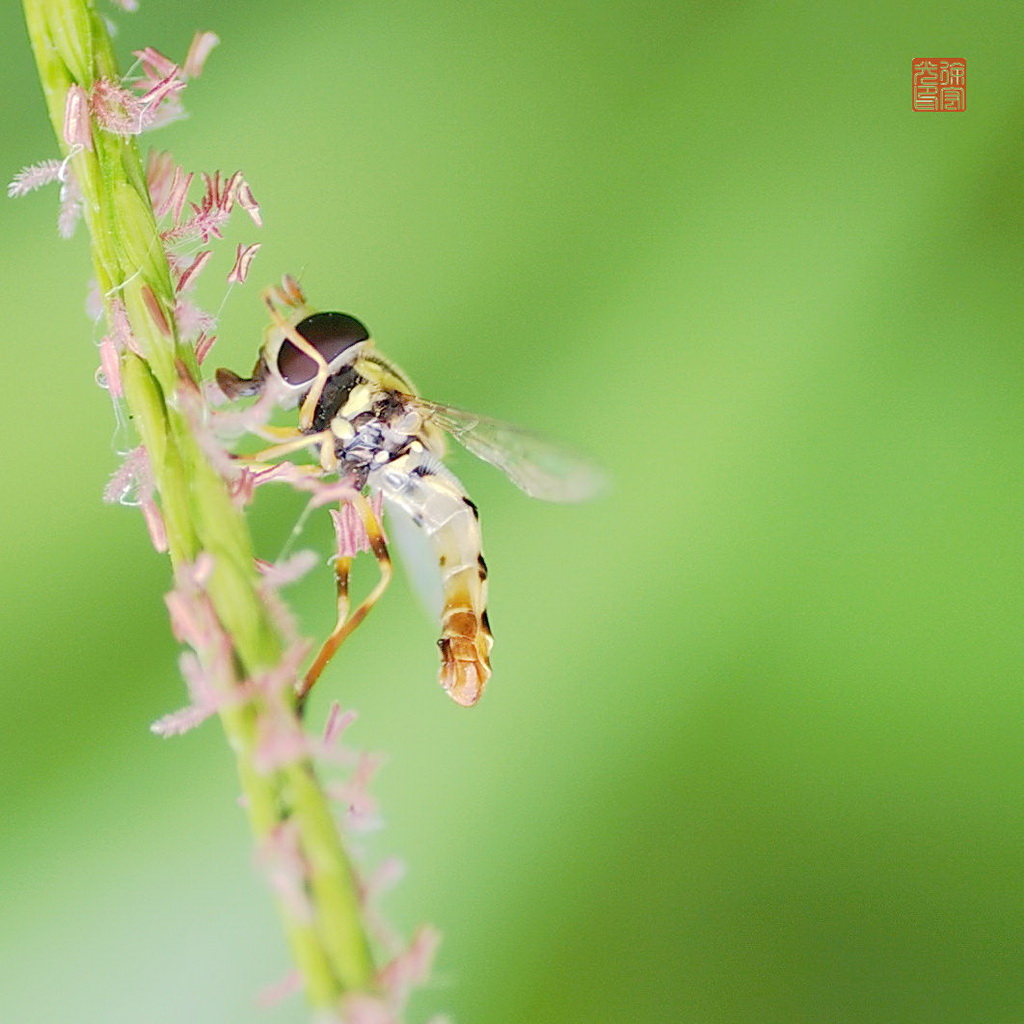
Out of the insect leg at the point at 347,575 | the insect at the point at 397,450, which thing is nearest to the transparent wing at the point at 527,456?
the insect at the point at 397,450

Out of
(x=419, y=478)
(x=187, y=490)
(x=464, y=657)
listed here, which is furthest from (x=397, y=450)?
(x=187, y=490)

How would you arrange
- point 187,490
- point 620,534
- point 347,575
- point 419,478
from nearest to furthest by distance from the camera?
point 187,490, point 347,575, point 419,478, point 620,534

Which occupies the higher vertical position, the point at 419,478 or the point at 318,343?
the point at 318,343

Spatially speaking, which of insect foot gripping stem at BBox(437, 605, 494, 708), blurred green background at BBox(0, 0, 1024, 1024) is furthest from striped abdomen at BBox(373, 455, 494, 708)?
blurred green background at BBox(0, 0, 1024, 1024)

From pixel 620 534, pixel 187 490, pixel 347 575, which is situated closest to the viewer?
pixel 187 490

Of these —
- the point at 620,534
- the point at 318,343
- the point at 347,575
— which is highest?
the point at 318,343

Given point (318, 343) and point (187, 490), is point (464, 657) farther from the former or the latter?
point (187, 490)

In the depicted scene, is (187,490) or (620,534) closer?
(187,490)

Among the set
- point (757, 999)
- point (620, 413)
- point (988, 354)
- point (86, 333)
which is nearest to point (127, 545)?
point (86, 333)
